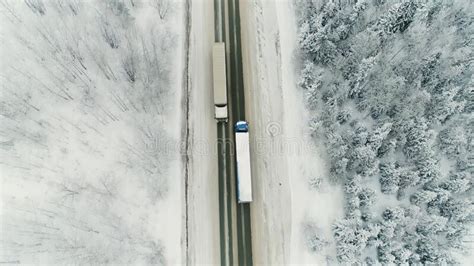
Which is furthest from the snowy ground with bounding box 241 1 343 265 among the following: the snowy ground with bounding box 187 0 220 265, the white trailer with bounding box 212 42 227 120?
the snowy ground with bounding box 187 0 220 265

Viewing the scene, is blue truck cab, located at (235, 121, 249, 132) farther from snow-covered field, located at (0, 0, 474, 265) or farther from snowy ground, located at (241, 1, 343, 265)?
snow-covered field, located at (0, 0, 474, 265)

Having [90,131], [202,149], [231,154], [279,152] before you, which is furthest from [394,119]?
[90,131]

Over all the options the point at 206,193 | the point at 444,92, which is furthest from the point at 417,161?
the point at 206,193

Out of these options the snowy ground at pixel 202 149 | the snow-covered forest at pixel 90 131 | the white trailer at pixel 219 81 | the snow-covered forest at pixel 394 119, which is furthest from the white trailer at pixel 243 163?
the snow-covered forest at pixel 394 119

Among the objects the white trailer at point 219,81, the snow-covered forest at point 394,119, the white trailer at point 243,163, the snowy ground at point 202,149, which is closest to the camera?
the snow-covered forest at point 394,119

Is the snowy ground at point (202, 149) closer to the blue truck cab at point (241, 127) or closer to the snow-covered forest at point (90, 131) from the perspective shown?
the snow-covered forest at point (90, 131)

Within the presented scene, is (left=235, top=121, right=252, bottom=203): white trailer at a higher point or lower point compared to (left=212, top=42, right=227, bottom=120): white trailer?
lower
